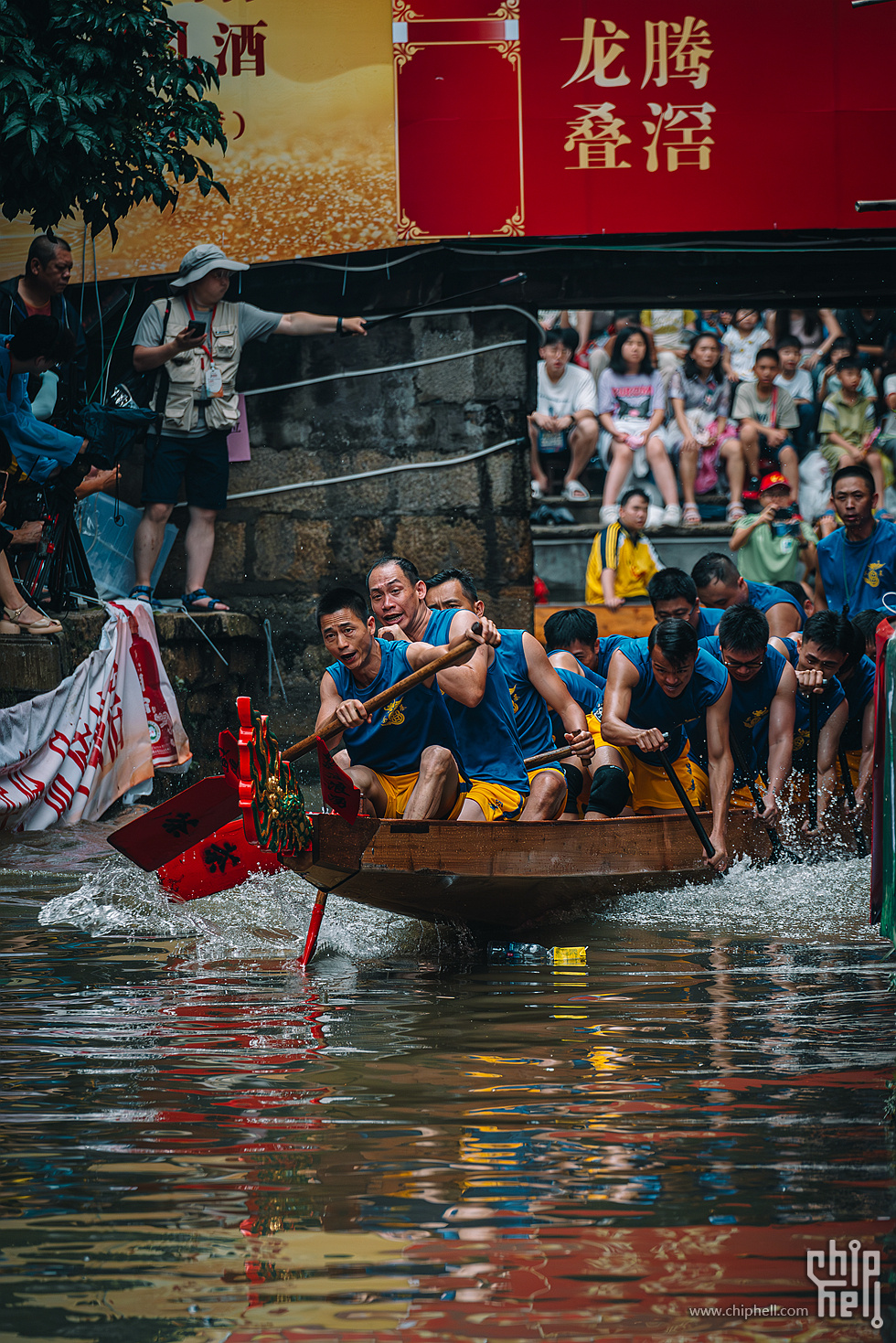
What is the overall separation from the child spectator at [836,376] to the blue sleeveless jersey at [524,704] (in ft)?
17.8

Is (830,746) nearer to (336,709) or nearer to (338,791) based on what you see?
(336,709)

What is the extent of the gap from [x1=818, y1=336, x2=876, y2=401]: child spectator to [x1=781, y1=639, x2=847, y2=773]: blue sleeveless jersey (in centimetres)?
436

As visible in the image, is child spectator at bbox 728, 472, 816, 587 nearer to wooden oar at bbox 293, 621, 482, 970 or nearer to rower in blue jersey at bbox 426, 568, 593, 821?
rower in blue jersey at bbox 426, 568, 593, 821

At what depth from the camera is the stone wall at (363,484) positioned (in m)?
11.4

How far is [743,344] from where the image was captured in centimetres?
1165

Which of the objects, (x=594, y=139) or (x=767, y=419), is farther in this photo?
(x=767, y=419)

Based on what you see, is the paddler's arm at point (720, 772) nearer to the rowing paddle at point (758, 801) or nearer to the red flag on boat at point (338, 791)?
the rowing paddle at point (758, 801)

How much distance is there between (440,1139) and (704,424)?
8735mm

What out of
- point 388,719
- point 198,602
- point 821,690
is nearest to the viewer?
point 388,719

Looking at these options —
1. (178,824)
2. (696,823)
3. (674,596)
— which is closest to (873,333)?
(674,596)

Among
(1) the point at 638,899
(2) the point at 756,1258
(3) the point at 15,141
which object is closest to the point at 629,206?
(3) the point at 15,141

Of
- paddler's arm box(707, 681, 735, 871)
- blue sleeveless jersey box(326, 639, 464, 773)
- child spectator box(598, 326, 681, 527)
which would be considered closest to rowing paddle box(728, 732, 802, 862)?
paddler's arm box(707, 681, 735, 871)

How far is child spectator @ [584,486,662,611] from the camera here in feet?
36.7

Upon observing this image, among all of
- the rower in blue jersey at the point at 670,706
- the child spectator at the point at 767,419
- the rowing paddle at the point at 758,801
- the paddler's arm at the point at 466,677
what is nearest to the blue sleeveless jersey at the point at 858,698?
the rowing paddle at the point at 758,801
